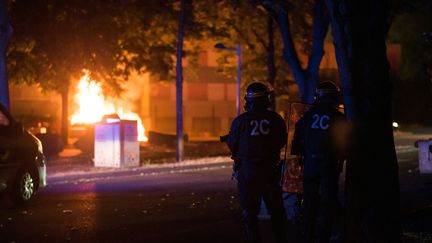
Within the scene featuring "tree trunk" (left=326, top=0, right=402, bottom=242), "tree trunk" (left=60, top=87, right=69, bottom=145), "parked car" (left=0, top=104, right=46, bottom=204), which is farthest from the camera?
"tree trunk" (left=60, top=87, right=69, bottom=145)

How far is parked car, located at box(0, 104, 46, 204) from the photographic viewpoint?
12.4 m

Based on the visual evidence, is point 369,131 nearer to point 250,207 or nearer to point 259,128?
point 259,128

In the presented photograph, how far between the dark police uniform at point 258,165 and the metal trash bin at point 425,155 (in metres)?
11.3

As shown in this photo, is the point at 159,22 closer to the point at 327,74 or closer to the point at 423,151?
the point at 423,151

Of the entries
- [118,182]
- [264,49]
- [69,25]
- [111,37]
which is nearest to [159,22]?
[111,37]

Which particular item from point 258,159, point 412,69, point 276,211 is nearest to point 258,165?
point 258,159

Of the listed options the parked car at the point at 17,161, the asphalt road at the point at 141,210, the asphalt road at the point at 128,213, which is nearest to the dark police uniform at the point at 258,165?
the asphalt road at the point at 141,210

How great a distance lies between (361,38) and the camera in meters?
7.75

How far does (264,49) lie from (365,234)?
29276 millimetres

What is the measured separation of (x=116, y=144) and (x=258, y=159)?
1496 centimetres

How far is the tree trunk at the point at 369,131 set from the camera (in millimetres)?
7543

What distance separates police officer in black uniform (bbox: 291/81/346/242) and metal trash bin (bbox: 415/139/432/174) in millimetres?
11117

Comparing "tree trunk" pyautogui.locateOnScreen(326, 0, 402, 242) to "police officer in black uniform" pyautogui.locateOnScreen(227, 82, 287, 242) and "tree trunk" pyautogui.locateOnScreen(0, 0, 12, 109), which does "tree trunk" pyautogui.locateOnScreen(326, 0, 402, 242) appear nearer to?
"police officer in black uniform" pyautogui.locateOnScreen(227, 82, 287, 242)

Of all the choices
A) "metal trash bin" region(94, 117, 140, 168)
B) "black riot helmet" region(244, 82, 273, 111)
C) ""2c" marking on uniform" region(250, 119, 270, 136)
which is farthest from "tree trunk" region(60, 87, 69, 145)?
""2c" marking on uniform" region(250, 119, 270, 136)
